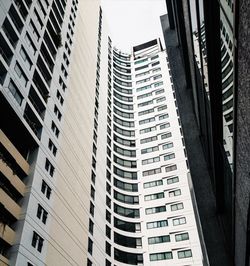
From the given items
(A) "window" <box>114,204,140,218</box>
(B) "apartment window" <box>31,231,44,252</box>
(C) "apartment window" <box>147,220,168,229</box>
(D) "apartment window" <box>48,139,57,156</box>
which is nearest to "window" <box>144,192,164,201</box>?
(A) "window" <box>114,204,140,218</box>

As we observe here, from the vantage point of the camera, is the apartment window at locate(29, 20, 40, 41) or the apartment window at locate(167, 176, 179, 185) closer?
the apartment window at locate(29, 20, 40, 41)

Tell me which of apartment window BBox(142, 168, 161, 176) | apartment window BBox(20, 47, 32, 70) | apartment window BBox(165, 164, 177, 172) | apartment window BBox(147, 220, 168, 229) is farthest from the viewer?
apartment window BBox(142, 168, 161, 176)

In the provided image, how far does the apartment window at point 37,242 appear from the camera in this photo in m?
22.1

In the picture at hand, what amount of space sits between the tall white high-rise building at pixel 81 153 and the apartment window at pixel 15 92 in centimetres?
11

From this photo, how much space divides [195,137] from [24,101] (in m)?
15.5

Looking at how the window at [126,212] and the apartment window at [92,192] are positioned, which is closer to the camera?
the apartment window at [92,192]

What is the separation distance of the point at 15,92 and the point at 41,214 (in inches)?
383

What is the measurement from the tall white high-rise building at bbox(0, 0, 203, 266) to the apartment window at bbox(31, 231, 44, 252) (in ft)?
0.23

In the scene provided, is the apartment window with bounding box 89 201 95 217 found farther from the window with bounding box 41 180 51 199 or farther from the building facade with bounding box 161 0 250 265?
the building facade with bounding box 161 0 250 265

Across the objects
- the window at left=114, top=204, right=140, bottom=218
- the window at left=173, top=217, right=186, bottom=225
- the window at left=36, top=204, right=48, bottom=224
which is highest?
the window at left=114, top=204, right=140, bottom=218

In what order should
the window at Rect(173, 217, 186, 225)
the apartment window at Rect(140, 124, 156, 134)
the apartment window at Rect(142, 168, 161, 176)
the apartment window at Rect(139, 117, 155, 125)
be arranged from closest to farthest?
the window at Rect(173, 217, 186, 225) < the apartment window at Rect(142, 168, 161, 176) < the apartment window at Rect(140, 124, 156, 134) < the apartment window at Rect(139, 117, 155, 125)

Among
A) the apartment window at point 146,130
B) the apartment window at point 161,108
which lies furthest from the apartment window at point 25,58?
the apartment window at point 161,108

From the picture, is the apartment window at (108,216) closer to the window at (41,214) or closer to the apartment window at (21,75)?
the window at (41,214)

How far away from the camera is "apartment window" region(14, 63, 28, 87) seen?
26.0 meters
